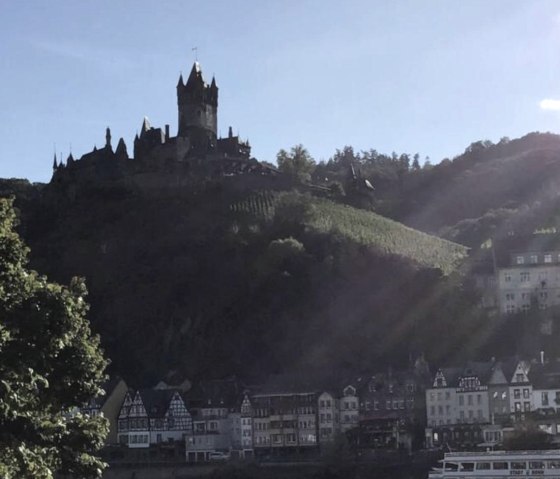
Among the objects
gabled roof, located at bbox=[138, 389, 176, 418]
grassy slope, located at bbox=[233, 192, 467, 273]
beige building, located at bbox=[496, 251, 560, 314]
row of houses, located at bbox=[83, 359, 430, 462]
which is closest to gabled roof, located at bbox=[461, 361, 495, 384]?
row of houses, located at bbox=[83, 359, 430, 462]

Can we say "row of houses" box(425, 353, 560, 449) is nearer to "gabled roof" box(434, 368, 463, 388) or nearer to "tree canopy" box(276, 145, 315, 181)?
"gabled roof" box(434, 368, 463, 388)

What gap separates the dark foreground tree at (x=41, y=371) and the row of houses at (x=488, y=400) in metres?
53.2

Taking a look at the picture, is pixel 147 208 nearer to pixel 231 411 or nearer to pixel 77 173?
pixel 77 173

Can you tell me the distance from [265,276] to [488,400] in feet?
88.4

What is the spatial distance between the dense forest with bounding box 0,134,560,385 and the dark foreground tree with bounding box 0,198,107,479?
Answer: 62.1 metres

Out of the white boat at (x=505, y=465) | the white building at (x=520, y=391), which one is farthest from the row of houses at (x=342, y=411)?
the white boat at (x=505, y=465)

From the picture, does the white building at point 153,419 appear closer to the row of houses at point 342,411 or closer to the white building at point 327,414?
the row of houses at point 342,411

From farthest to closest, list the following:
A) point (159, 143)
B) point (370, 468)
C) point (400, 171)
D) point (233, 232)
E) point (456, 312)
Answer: point (400, 171) < point (159, 143) < point (233, 232) < point (456, 312) < point (370, 468)

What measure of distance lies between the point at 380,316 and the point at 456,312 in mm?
6499

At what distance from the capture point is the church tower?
4808 inches

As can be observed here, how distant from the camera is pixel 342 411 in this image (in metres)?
74.7

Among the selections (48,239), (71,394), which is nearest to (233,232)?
(48,239)

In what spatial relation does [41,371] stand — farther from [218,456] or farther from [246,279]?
[246,279]

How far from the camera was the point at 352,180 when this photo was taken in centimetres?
12075
